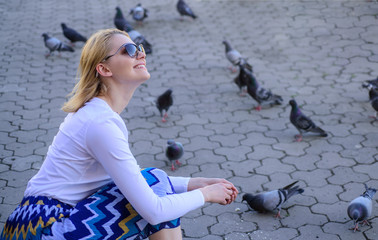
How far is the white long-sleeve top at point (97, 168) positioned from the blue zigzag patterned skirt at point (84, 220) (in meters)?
0.08

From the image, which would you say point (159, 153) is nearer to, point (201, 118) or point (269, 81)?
point (201, 118)

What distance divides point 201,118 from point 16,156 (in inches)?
95.3

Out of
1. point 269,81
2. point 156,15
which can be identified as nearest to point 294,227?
point 269,81

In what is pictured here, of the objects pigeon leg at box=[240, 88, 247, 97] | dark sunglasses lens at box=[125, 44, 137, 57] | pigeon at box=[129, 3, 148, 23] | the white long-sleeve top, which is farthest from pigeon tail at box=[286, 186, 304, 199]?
pigeon at box=[129, 3, 148, 23]

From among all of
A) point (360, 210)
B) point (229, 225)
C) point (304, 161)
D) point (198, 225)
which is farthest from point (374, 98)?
point (198, 225)

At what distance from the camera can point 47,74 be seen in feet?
26.6

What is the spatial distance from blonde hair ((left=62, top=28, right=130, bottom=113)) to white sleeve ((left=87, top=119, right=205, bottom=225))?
26 centimetres

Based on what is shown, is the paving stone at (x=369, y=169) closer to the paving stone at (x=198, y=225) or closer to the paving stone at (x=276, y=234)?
the paving stone at (x=276, y=234)

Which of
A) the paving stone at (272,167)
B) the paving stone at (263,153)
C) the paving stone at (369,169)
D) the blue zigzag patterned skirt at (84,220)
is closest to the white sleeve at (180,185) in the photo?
the blue zigzag patterned skirt at (84,220)

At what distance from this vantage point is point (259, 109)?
6.61 meters

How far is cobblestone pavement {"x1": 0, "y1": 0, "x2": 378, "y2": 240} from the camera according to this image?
443cm

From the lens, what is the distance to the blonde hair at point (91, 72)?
260 centimetres

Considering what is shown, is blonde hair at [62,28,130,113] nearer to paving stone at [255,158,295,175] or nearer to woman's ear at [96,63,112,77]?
woman's ear at [96,63,112,77]

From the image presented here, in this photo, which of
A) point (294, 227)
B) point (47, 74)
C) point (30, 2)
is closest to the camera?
point (294, 227)
